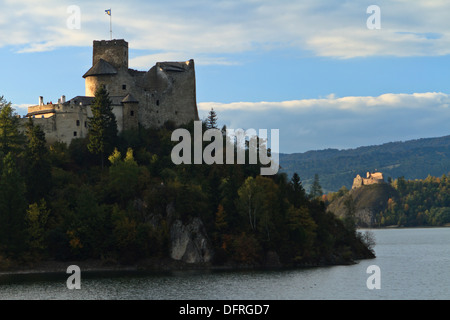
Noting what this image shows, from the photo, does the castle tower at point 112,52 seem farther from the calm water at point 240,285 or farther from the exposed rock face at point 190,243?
the calm water at point 240,285

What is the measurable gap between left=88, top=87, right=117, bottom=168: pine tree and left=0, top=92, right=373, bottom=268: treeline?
15 cm

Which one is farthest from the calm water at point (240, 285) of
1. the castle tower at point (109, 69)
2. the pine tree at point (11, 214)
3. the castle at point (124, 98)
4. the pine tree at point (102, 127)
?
the castle tower at point (109, 69)

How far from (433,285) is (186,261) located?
107ft

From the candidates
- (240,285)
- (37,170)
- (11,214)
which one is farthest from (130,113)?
(240,285)

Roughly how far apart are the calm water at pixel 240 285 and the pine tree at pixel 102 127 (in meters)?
24.8

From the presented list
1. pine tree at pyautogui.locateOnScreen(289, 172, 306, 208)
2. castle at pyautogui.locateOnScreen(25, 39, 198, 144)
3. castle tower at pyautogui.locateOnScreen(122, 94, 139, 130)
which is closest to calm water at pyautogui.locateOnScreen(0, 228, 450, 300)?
pine tree at pyautogui.locateOnScreen(289, 172, 306, 208)

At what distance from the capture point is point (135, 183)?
10475cm

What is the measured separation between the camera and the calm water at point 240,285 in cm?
7406

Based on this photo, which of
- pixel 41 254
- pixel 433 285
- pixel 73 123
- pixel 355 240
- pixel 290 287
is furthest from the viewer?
pixel 355 240

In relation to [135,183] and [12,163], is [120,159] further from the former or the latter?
[12,163]

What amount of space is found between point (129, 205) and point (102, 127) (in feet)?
48.3

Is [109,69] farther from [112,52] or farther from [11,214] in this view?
[11,214]

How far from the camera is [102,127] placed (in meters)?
110
